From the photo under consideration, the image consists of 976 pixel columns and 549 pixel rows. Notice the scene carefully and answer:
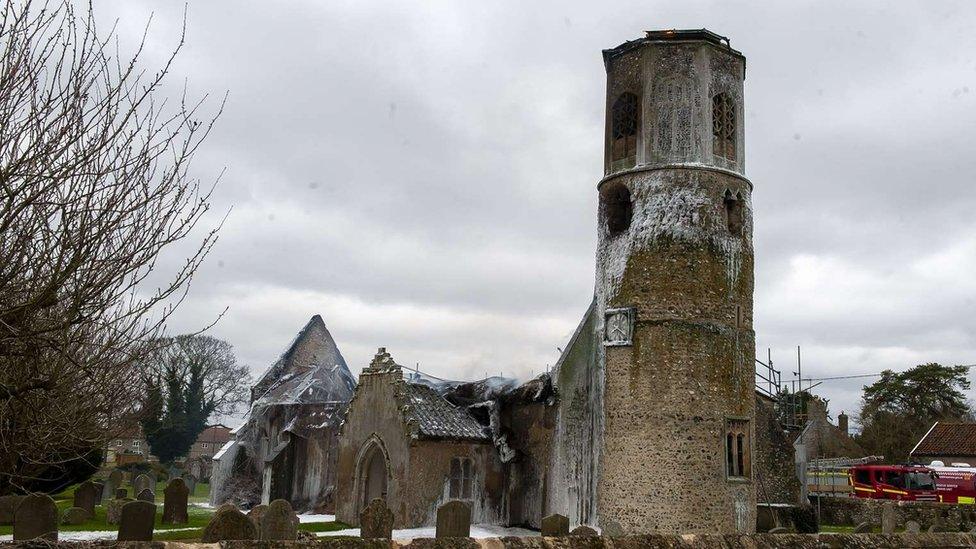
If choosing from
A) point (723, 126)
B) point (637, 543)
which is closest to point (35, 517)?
point (637, 543)

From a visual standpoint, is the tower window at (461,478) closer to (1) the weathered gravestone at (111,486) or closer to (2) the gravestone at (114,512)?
(2) the gravestone at (114,512)

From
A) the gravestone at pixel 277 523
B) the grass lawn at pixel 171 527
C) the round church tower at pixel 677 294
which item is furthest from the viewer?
the round church tower at pixel 677 294

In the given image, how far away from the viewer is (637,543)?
5.48 meters

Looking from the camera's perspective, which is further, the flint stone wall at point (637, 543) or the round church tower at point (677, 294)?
the round church tower at point (677, 294)

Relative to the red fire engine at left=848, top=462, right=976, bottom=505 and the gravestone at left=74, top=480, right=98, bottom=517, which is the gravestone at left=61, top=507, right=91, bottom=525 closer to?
the gravestone at left=74, top=480, right=98, bottom=517

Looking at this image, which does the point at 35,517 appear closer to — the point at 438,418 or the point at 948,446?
the point at 438,418

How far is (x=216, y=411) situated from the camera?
2298 inches

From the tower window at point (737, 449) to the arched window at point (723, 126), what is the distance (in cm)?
714

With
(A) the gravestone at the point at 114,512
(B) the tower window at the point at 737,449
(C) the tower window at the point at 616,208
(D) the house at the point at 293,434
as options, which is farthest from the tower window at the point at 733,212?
(A) the gravestone at the point at 114,512

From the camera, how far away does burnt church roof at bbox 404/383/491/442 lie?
883 inches

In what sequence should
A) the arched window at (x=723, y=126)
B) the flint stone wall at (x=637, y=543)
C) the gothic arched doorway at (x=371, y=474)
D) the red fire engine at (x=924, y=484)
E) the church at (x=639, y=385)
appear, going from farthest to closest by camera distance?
the red fire engine at (x=924, y=484)
the gothic arched doorway at (x=371, y=474)
the arched window at (x=723, y=126)
the church at (x=639, y=385)
the flint stone wall at (x=637, y=543)

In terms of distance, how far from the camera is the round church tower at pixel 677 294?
2008cm

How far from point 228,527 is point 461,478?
11977mm

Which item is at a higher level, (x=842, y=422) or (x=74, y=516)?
(x=842, y=422)
